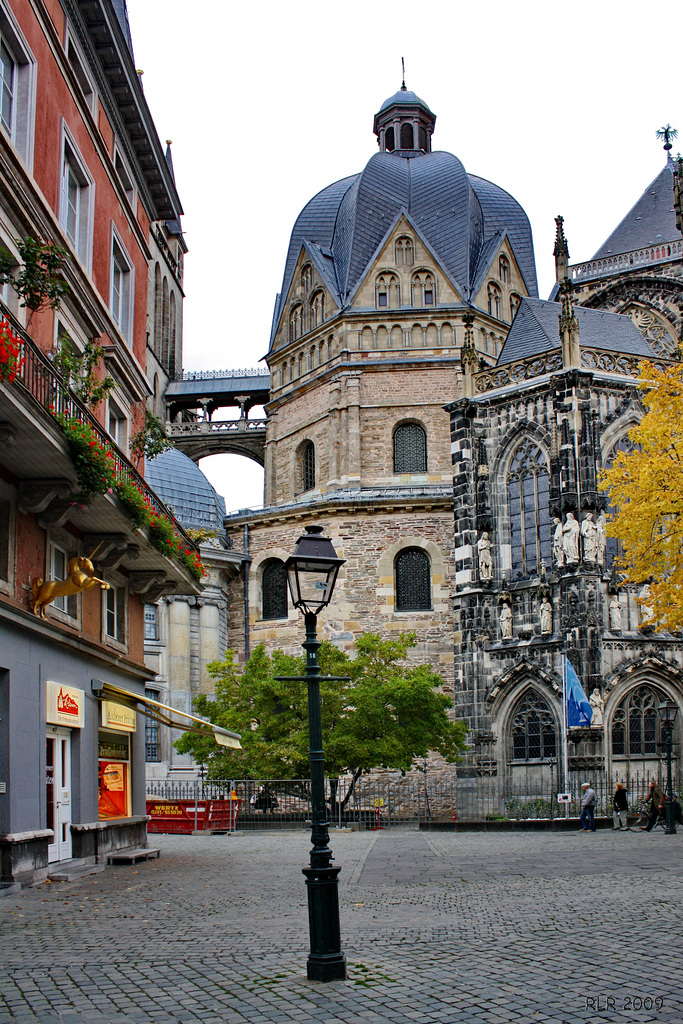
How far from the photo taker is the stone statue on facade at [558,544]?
97.9 feet

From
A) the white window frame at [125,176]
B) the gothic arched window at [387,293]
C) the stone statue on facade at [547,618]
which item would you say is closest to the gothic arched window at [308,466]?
the gothic arched window at [387,293]

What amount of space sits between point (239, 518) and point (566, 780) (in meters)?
17.4

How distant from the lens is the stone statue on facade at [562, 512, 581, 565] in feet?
97.0

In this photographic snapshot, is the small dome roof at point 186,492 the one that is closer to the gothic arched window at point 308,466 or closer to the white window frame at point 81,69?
the gothic arched window at point 308,466

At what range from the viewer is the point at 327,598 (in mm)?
8734

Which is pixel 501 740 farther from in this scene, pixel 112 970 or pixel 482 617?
pixel 112 970

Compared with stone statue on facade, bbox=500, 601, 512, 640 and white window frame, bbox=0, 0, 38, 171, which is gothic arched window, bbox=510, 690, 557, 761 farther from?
Result: white window frame, bbox=0, 0, 38, 171

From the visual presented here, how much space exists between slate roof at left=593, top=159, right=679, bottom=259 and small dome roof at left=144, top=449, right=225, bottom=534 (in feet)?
59.3

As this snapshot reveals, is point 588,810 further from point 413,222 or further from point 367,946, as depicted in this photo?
point 413,222

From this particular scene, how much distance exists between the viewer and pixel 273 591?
40.3m

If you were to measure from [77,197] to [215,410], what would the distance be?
121 ft

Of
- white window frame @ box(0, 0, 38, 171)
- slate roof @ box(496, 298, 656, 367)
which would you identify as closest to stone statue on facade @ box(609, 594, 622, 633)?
slate roof @ box(496, 298, 656, 367)

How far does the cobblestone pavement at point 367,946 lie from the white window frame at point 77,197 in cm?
973

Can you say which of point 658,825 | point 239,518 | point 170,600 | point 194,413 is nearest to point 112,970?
point 658,825
